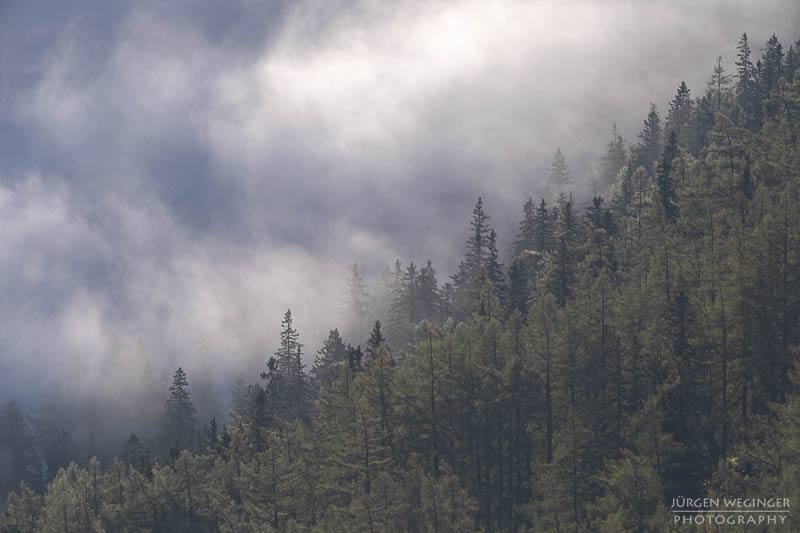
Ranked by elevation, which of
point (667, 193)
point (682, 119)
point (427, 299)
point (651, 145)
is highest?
point (682, 119)

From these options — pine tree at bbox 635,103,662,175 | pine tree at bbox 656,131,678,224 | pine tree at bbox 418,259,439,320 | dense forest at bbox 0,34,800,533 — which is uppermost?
pine tree at bbox 635,103,662,175

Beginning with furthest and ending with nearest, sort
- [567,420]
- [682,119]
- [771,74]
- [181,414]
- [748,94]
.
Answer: [682,119] < [748,94] < [771,74] < [181,414] < [567,420]

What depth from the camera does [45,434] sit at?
564 feet

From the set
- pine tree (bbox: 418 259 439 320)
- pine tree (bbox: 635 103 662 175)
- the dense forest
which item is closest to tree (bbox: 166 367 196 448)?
the dense forest

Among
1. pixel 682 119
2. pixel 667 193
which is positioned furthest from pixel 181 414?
pixel 682 119

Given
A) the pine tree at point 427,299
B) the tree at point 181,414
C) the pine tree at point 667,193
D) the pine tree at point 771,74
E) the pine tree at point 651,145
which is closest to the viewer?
the pine tree at point 667,193

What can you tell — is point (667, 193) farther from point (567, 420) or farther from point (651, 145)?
point (651, 145)

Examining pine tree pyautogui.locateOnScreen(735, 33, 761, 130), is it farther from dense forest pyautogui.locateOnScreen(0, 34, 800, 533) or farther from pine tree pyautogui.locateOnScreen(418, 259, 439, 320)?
pine tree pyautogui.locateOnScreen(418, 259, 439, 320)

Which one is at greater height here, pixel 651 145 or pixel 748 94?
pixel 748 94

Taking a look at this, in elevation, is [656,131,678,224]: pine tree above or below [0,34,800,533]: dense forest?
above

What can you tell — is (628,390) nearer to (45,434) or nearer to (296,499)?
(296,499)

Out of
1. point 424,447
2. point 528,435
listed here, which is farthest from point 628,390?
point 424,447

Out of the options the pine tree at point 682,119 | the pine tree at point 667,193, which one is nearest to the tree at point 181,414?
the pine tree at point 667,193

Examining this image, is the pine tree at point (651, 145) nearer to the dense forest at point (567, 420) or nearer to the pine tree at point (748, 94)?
the pine tree at point (748, 94)
